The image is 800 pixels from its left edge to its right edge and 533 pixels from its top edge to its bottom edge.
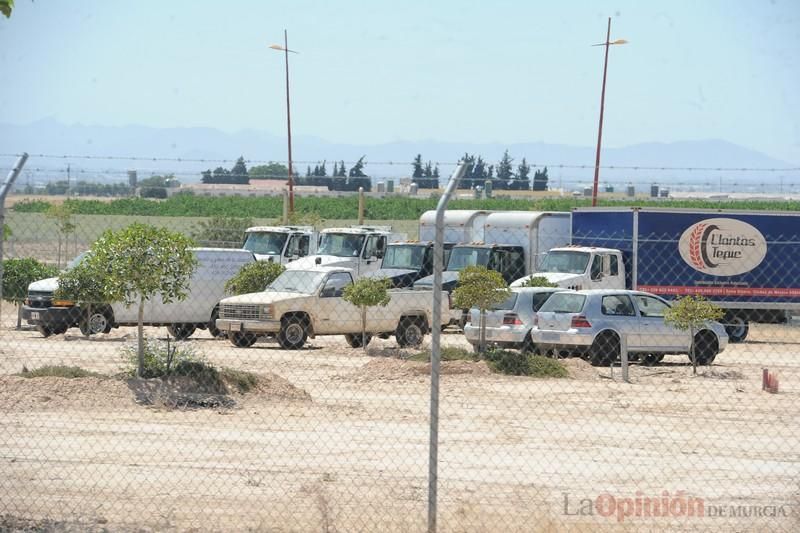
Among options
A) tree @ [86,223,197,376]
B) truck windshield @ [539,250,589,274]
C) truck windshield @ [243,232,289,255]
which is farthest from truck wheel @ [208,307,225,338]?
truck windshield @ [539,250,589,274]

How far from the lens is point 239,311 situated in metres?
22.6

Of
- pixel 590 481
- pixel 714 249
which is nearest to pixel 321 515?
pixel 590 481

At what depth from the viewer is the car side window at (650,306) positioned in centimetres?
2072

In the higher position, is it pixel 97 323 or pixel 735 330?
pixel 97 323

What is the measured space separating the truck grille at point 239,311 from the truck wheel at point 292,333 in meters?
0.60

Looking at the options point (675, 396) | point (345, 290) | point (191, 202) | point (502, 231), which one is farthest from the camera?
point (191, 202)

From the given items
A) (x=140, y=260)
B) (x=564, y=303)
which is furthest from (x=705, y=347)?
(x=140, y=260)

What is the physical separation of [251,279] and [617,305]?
8039 millimetres

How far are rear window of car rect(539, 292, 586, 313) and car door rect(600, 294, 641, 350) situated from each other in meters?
0.39

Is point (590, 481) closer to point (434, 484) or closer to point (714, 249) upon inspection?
point (434, 484)

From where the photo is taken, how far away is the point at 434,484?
749 cm

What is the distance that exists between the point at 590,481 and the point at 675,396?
624 cm

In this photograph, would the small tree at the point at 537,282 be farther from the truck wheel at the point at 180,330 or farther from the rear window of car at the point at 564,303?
the truck wheel at the point at 180,330

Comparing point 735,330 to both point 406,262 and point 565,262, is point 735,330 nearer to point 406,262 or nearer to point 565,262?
point 565,262
